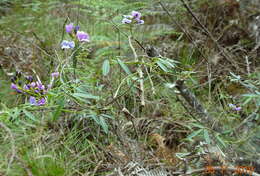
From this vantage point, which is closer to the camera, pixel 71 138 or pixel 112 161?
pixel 112 161

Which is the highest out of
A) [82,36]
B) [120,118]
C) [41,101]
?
[82,36]

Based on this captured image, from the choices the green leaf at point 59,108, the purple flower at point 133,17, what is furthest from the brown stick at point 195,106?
the green leaf at point 59,108

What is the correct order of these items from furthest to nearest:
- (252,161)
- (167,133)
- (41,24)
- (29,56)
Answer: (41,24), (29,56), (167,133), (252,161)

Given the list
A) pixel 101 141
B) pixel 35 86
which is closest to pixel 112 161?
pixel 101 141

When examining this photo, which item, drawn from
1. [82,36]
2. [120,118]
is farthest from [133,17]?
[120,118]

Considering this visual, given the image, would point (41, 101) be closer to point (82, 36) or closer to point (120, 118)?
point (82, 36)

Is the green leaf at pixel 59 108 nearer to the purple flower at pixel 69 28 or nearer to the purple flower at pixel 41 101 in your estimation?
the purple flower at pixel 41 101

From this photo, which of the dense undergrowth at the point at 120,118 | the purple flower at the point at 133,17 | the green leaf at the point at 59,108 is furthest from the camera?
the purple flower at the point at 133,17

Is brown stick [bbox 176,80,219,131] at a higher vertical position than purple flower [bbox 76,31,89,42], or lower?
lower

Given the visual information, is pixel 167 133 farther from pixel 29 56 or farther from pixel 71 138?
pixel 29 56

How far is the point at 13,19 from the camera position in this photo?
3.40 meters

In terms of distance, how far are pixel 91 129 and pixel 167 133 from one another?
2.07 ft

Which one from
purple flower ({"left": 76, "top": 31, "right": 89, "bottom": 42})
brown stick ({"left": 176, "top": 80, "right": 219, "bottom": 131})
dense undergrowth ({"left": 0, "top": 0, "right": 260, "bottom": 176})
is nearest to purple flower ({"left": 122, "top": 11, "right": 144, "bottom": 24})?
dense undergrowth ({"left": 0, "top": 0, "right": 260, "bottom": 176})

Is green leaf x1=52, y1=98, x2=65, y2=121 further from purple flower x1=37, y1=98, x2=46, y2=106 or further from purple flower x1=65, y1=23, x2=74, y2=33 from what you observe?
purple flower x1=65, y1=23, x2=74, y2=33
